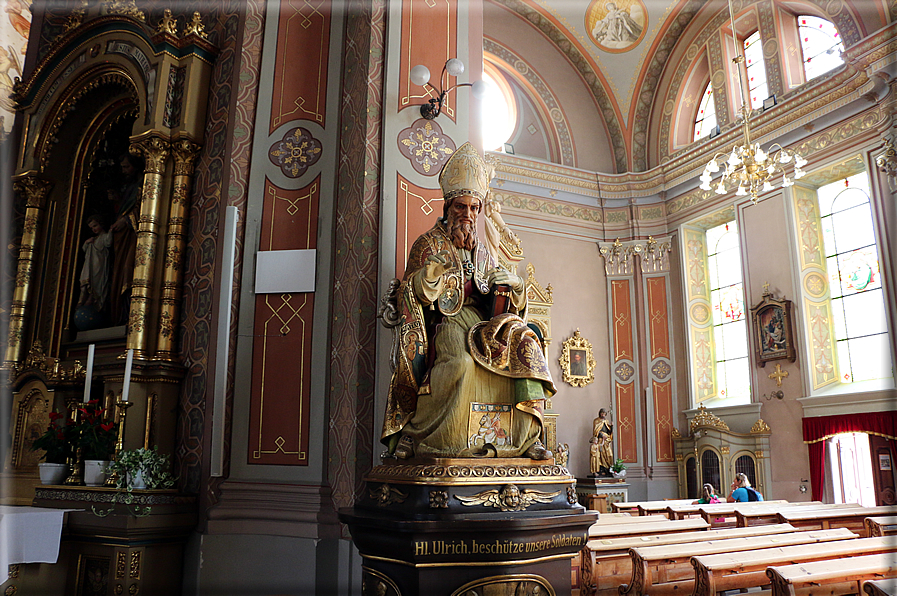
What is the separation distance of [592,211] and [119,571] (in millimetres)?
12237

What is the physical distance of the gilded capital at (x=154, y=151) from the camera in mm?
5602

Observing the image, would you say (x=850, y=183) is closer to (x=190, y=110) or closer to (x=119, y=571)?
(x=190, y=110)

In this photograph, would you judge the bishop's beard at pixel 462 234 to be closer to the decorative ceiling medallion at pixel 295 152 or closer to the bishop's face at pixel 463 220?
the bishop's face at pixel 463 220

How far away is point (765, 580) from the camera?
3.88 metres

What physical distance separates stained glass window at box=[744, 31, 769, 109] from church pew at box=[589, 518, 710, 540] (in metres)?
9.99

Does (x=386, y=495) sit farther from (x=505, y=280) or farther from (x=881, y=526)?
(x=881, y=526)

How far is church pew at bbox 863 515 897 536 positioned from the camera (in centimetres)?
589

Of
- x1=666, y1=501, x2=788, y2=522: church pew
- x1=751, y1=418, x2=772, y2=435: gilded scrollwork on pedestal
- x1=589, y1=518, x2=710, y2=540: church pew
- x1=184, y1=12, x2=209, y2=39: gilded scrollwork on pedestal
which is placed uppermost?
A: x1=184, y1=12, x2=209, y2=39: gilded scrollwork on pedestal

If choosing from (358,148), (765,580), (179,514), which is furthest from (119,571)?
(765,580)

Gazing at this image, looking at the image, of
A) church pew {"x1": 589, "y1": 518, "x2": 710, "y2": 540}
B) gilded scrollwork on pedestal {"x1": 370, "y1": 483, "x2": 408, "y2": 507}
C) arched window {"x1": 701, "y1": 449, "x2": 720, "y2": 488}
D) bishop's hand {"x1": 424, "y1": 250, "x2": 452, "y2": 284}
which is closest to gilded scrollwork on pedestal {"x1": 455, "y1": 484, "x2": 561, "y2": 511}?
gilded scrollwork on pedestal {"x1": 370, "y1": 483, "x2": 408, "y2": 507}

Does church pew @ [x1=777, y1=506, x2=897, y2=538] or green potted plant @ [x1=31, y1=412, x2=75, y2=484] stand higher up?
green potted plant @ [x1=31, y1=412, x2=75, y2=484]

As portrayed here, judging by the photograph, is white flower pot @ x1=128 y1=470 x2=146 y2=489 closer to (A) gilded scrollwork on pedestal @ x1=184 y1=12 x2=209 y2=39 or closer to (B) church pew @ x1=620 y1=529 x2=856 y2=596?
(B) church pew @ x1=620 y1=529 x2=856 y2=596

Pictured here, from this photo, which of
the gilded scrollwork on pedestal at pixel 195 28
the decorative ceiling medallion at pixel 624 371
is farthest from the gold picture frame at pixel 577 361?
the gilded scrollwork on pedestal at pixel 195 28

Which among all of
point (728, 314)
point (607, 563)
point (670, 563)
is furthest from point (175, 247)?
point (728, 314)
